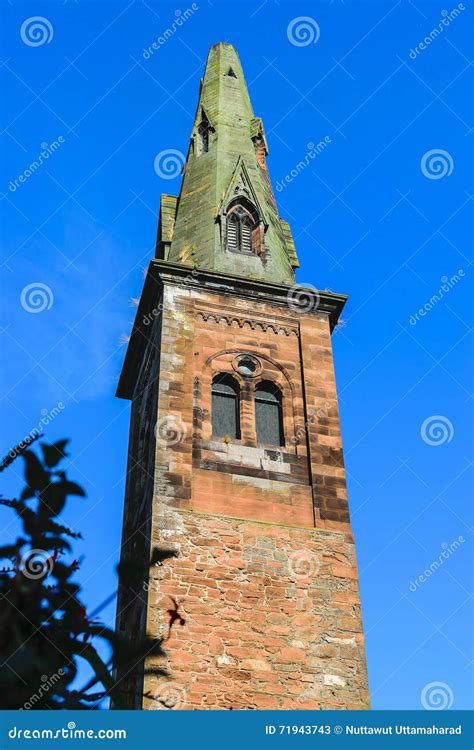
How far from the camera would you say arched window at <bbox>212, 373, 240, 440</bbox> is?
703 inches

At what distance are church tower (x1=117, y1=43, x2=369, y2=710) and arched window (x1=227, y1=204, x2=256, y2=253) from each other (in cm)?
3

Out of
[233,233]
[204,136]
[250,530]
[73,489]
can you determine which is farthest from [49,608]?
[204,136]

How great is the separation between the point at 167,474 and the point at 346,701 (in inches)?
200

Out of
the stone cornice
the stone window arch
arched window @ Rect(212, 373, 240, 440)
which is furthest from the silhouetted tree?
the stone window arch

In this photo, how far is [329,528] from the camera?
54.4 ft

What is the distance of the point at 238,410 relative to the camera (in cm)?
1823

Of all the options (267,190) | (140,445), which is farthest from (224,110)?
(140,445)

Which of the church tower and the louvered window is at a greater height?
the louvered window

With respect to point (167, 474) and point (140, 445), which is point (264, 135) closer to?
point (140, 445)

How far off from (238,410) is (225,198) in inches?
281

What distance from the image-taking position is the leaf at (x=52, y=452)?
4.64m

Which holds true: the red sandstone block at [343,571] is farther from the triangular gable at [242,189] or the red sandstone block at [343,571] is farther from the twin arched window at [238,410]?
the triangular gable at [242,189]

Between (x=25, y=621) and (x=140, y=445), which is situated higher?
(x=140, y=445)

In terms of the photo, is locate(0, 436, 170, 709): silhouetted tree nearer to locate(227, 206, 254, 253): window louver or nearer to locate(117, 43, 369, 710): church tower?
locate(117, 43, 369, 710): church tower
